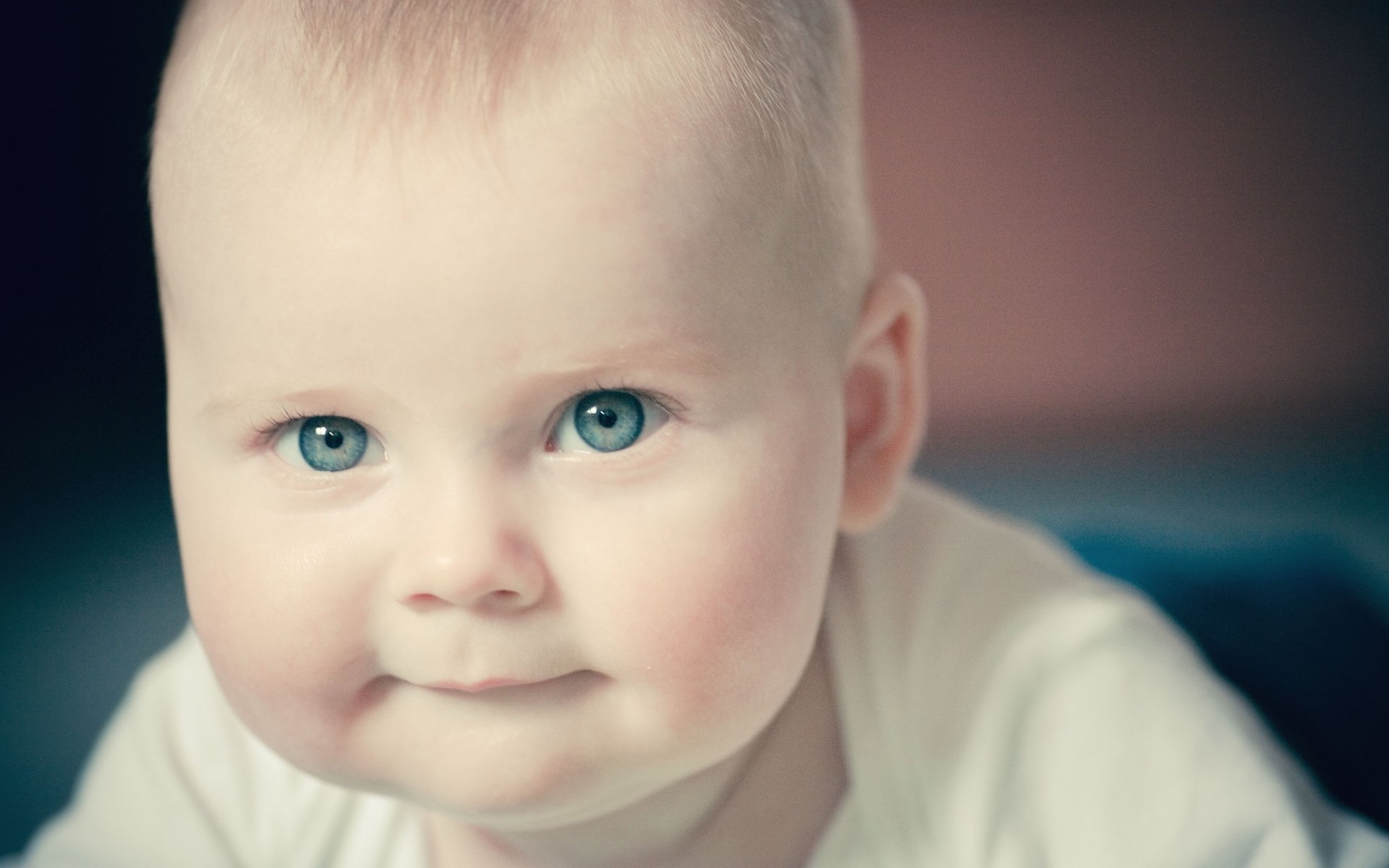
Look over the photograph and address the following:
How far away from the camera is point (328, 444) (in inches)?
23.9

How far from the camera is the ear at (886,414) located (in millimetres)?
756

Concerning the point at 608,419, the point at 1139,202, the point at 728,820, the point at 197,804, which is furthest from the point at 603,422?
the point at 1139,202

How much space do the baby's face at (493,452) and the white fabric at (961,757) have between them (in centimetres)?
22

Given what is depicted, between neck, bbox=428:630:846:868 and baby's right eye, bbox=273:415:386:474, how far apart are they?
0.95 ft

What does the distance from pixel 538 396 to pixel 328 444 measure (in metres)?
0.11

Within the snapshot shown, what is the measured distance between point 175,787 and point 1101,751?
0.60m

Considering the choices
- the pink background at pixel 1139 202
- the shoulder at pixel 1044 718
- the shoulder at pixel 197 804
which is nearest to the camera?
the shoulder at pixel 1044 718

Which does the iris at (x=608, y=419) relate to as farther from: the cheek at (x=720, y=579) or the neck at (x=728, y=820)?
the neck at (x=728, y=820)

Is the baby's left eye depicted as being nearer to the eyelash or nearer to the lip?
the eyelash

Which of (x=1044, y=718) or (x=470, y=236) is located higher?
(x=470, y=236)

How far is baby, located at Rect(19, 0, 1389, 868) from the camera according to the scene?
1.82ft

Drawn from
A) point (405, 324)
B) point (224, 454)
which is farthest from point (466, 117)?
point (224, 454)

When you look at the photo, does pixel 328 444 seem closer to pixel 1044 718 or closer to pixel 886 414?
pixel 886 414

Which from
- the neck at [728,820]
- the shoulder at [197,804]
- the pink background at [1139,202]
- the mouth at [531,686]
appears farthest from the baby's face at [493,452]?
the pink background at [1139,202]
